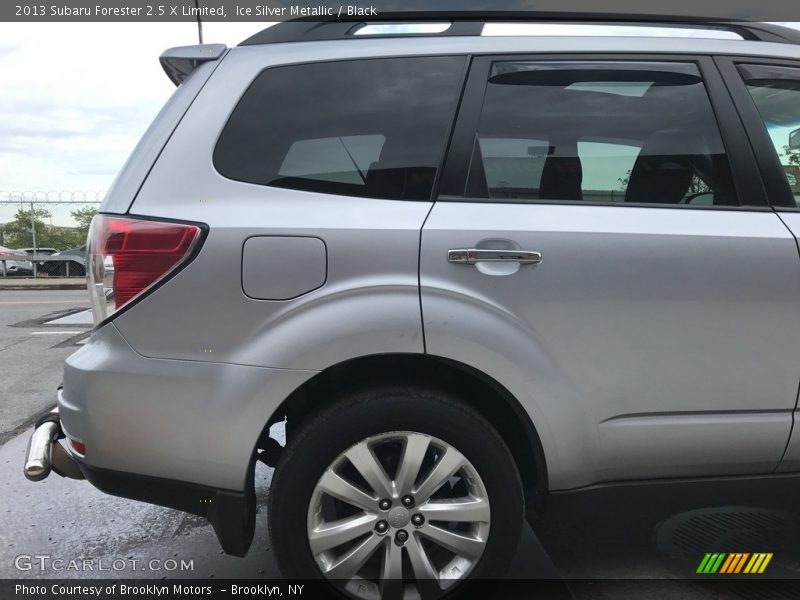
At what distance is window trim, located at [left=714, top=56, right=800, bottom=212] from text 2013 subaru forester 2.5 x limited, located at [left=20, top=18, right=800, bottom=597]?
1 cm

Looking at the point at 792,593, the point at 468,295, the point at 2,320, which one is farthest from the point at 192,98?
the point at 2,320

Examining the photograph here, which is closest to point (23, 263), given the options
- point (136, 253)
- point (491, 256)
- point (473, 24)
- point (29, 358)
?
point (29, 358)

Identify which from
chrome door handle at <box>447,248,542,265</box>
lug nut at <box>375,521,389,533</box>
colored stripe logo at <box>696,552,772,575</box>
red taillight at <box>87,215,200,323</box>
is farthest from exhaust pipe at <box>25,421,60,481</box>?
colored stripe logo at <box>696,552,772,575</box>

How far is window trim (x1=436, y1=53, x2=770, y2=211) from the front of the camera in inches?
76.8

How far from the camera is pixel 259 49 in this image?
2.05m

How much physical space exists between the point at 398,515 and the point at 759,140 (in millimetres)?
1752

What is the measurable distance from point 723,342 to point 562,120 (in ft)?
2.96

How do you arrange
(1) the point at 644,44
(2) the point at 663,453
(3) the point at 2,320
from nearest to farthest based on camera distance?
(2) the point at 663,453 → (1) the point at 644,44 → (3) the point at 2,320

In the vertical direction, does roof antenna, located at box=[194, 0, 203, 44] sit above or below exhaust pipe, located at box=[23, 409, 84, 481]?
above

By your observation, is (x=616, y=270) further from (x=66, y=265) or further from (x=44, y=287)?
(x=66, y=265)

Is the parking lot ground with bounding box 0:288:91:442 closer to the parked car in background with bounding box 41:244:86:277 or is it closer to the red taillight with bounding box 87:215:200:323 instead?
the red taillight with bounding box 87:215:200:323

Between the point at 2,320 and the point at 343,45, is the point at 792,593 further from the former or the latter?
the point at 2,320

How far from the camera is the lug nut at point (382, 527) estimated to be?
1.89 m

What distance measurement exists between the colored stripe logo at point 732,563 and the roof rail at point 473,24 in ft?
6.24
